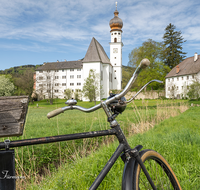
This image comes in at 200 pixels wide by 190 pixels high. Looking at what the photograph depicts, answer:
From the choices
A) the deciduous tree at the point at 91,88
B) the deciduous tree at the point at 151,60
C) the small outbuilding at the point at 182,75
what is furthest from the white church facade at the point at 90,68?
the small outbuilding at the point at 182,75

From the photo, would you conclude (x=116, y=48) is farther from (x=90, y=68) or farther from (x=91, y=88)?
(x=91, y=88)

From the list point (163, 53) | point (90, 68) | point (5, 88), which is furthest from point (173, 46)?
point (5, 88)

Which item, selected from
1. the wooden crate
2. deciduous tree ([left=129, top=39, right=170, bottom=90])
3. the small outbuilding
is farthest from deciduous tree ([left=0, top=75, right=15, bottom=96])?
the wooden crate

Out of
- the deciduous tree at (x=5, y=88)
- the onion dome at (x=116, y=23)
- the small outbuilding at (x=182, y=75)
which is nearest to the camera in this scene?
the deciduous tree at (x=5, y=88)

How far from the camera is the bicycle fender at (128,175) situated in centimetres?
113

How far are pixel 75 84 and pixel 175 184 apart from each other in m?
57.7

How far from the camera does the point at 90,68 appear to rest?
48312mm

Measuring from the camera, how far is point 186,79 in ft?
152

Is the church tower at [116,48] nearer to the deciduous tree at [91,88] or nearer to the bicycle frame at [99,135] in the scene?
the deciduous tree at [91,88]

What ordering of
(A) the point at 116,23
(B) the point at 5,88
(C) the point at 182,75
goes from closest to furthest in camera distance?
(B) the point at 5,88, (C) the point at 182,75, (A) the point at 116,23

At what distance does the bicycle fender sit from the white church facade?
42083mm

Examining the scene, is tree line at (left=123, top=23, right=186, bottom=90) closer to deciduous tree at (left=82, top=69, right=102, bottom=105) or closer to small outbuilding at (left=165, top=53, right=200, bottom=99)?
small outbuilding at (left=165, top=53, right=200, bottom=99)

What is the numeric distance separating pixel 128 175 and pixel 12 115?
0.81m

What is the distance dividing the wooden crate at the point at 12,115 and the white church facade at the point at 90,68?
42124 millimetres
